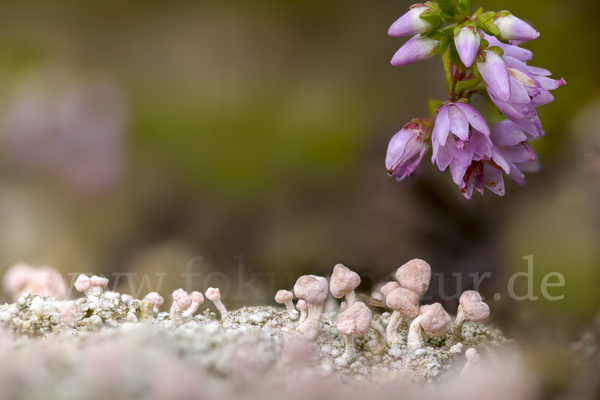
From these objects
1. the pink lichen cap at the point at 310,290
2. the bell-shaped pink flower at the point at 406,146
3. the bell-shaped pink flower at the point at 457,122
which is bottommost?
the pink lichen cap at the point at 310,290

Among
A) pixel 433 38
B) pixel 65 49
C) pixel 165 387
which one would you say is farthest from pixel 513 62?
pixel 65 49

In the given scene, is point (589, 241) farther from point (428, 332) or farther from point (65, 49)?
point (65, 49)

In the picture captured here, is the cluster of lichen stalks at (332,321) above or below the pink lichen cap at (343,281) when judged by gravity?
below

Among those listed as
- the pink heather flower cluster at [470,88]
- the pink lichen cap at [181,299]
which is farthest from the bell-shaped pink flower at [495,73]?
the pink lichen cap at [181,299]

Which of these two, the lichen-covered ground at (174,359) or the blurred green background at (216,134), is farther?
the blurred green background at (216,134)

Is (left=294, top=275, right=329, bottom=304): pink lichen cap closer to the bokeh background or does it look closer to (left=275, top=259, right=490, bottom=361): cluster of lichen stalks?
(left=275, top=259, right=490, bottom=361): cluster of lichen stalks

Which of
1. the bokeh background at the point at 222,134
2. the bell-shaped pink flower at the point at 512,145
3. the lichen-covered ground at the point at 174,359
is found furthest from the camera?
the bokeh background at the point at 222,134

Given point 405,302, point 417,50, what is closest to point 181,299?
point 405,302

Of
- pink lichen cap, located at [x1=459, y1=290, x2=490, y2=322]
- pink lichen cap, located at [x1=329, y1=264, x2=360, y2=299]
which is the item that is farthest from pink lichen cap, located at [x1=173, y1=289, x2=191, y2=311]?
pink lichen cap, located at [x1=459, y1=290, x2=490, y2=322]

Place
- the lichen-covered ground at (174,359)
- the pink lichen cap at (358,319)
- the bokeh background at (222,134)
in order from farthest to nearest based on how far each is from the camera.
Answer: the bokeh background at (222,134) < the pink lichen cap at (358,319) < the lichen-covered ground at (174,359)

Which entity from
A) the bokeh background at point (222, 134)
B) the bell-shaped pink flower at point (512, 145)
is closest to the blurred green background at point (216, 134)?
the bokeh background at point (222, 134)

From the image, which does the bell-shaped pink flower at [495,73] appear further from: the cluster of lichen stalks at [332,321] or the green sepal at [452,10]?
the cluster of lichen stalks at [332,321]
